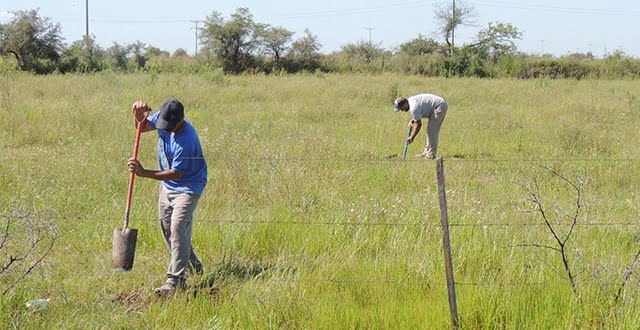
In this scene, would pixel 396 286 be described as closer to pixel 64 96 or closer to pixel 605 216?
pixel 605 216

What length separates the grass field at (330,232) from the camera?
3961 millimetres

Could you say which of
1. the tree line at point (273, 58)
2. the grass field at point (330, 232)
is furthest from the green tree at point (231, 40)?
the grass field at point (330, 232)

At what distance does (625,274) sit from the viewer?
3900mm

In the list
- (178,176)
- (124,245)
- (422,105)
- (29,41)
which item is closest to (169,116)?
(178,176)

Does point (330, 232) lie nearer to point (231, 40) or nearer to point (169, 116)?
point (169, 116)

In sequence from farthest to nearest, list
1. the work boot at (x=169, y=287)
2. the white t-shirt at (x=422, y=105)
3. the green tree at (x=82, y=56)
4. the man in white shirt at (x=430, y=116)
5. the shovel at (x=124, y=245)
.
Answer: the green tree at (x=82, y=56) → the man in white shirt at (x=430, y=116) → the white t-shirt at (x=422, y=105) → the shovel at (x=124, y=245) → the work boot at (x=169, y=287)

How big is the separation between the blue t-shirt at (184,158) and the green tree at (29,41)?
34.5 metres

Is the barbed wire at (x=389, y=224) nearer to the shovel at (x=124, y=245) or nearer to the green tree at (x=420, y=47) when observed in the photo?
the shovel at (x=124, y=245)

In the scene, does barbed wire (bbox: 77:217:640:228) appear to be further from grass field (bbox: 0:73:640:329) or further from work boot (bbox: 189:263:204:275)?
work boot (bbox: 189:263:204:275)

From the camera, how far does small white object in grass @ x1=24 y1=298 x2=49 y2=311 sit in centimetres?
396

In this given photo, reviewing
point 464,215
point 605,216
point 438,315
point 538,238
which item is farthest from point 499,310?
point 605,216

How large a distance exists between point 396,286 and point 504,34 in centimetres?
4621

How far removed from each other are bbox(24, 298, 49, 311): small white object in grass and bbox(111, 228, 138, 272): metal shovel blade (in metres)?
0.67

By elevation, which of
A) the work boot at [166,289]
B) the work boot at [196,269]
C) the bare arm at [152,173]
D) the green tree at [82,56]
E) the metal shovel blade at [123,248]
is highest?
the green tree at [82,56]
